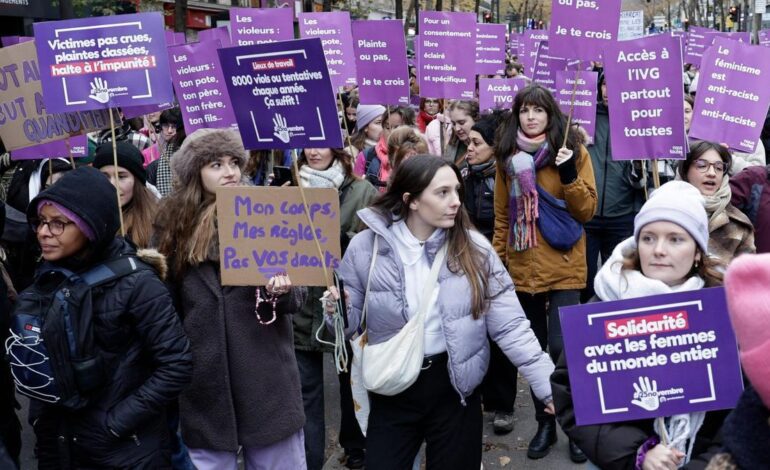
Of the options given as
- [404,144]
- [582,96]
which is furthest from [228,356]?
[582,96]

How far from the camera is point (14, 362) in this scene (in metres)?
3.15

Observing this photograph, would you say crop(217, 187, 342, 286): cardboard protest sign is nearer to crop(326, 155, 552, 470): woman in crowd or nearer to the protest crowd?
the protest crowd

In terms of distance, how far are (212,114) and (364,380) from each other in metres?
3.77

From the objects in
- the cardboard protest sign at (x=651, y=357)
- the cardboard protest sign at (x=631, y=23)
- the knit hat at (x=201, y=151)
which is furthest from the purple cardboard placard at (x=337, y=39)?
the cardboard protest sign at (x=631, y=23)

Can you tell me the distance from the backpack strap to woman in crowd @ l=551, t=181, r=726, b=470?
1.60m

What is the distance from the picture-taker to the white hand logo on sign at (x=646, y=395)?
263 cm

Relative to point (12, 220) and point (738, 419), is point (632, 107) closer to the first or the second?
point (738, 419)

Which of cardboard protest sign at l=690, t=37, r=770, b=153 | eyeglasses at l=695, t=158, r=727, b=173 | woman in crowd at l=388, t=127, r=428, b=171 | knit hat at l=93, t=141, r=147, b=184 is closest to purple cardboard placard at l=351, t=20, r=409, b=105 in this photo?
woman in crowd at l=388, t=127, r=428, b=171

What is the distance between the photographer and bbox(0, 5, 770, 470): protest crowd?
8.82 ft

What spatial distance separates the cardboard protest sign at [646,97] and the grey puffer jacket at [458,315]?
1509mm

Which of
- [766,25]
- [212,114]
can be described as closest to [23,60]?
Result: [212,114]

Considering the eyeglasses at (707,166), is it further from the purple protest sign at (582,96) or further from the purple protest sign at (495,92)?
the purple protest sign at (495,92)

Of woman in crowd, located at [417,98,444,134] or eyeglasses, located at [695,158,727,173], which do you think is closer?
eyeglasses, located at [695,158,727,173]

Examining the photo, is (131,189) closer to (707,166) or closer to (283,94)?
(283,94)
